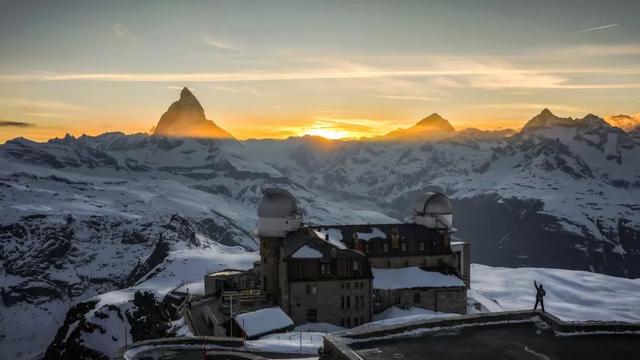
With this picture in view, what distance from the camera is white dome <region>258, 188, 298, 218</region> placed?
85000 millimetres

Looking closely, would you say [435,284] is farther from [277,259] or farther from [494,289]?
[494,289]

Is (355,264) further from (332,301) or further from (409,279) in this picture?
(409,279)

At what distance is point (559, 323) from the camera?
122 ft

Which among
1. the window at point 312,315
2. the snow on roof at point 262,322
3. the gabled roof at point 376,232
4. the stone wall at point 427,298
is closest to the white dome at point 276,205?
the gabled roof at point 376,232

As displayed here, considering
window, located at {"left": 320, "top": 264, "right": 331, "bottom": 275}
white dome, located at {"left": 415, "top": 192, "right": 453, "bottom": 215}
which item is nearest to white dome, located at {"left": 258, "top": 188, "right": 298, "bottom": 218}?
window, located at {"left": 320, "top": 264, "right": 331, "bottom": 275}

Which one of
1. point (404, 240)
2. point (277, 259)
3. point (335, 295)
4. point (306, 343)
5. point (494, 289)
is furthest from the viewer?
point (494, 289)

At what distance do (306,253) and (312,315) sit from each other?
7678 millimetres

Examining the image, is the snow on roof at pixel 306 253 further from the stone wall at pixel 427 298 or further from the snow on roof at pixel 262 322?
the stone wall at pixel 427 298

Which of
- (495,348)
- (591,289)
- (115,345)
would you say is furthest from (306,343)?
(591,289)

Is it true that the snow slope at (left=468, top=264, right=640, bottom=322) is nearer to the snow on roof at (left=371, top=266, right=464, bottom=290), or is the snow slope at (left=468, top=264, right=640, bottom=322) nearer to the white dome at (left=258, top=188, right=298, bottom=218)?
the snow on roof at (left=371, top=266, right=464, bottom=290)

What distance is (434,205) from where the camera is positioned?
320 feet

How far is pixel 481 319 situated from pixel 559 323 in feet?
14.9

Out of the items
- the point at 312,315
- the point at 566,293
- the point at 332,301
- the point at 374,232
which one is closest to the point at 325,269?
the point at 332,301

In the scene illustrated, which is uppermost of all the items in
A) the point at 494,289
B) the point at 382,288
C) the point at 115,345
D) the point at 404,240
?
the point at 404,240
